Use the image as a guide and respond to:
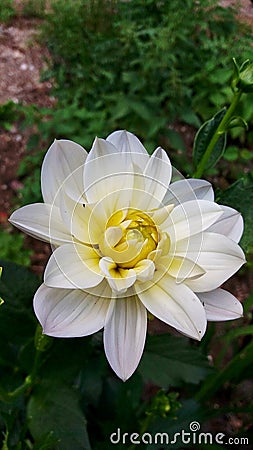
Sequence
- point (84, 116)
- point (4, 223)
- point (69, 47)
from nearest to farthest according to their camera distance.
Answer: point (84, 116)
point (4, 223)
point (69, 47)

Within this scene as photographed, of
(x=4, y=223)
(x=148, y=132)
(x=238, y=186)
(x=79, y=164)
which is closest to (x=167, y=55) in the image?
(x=148, y=132)

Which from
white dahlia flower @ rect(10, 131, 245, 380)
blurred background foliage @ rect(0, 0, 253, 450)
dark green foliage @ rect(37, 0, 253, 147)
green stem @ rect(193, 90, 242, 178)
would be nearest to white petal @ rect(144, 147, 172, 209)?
white dahlia flower @ rect(10, 131, 245, 380)

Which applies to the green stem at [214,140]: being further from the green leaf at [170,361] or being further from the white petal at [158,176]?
the green leaf at [170,361]

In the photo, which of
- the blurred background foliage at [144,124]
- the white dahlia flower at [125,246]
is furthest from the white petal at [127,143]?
the blurred background foliage at [144,124]

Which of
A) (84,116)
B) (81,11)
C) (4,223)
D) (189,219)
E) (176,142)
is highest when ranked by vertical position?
(189,219)

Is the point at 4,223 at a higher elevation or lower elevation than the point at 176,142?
lower

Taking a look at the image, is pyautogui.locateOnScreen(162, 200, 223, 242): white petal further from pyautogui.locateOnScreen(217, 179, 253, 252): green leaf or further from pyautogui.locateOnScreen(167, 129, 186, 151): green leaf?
pyautogui.locateOnScreen(167, 129, 186, 151): green leaf

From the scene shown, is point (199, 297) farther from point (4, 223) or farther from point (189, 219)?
point (4, 223)
